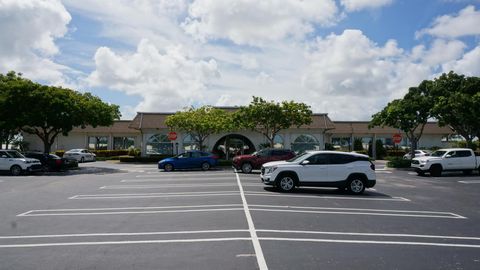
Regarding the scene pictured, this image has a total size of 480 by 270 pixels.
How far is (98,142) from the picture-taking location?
52.3m

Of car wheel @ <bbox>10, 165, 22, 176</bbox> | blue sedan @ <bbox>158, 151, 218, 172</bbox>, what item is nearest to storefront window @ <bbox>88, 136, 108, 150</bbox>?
blue sedan @ <bbox>158, 151, 218, 172</bbox>

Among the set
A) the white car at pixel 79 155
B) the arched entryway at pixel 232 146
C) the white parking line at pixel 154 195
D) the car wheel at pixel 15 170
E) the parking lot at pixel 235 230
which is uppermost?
the arched entryway at pixel 232 146

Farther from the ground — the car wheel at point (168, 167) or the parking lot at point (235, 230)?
the car wheel at point (168, 167)

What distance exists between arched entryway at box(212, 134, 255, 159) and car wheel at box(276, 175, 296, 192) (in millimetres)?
26615

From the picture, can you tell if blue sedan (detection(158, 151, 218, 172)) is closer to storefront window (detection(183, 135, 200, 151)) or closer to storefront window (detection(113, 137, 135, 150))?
storefront window (detection(183, 135, 200, 151))

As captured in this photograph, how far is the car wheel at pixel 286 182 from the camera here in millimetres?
16141

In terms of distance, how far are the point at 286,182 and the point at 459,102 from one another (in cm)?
1934

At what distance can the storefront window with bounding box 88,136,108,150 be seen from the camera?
170 feet

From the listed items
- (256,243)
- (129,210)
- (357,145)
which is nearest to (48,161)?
(129,210)

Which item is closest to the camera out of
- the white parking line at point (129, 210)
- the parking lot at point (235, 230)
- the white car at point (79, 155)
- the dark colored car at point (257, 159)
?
the parking lot at point (235, 230)

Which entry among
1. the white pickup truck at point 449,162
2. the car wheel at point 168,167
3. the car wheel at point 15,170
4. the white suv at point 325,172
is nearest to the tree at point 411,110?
the white pickup truck at point 449,162

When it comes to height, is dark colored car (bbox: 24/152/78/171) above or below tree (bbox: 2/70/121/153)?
below

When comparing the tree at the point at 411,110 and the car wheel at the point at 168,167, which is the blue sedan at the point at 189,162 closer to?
the car wheel at the point at 168,167

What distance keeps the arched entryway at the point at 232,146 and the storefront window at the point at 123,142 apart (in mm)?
13925
